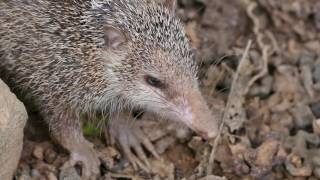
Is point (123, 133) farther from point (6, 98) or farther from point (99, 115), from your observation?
point (6, 98)

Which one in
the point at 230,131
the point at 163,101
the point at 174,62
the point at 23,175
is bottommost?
the point at 23,175

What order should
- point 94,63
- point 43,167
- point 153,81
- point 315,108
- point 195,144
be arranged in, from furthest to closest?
1. point 315,108
2. point 195,144
3. point 43,167
4. point 94,63
5. point 153,81

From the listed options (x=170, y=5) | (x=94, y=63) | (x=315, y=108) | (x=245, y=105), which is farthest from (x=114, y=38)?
(x=315, y=108)

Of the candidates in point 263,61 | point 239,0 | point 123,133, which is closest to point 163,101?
point 123,133

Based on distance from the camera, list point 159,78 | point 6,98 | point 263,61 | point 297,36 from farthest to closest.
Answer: point 297,36
point 263,61
point 159,78
point 6,98

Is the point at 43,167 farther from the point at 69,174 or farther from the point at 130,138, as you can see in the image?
the point at 130,138
